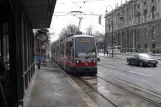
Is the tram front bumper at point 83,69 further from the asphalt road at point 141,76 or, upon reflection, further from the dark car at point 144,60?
the dark car at point 144,60

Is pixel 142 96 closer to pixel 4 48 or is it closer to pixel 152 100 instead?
pixel 152 100

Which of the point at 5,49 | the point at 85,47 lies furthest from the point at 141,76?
the point at 5,49

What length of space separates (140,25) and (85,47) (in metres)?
72.9

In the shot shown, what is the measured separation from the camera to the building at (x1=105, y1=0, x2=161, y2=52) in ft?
262

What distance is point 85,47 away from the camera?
18906mm

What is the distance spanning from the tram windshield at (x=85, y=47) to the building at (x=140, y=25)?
182ft

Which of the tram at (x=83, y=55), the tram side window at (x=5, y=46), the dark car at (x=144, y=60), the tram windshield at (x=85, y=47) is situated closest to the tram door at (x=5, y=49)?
the tram side window at (x=5, y=46)

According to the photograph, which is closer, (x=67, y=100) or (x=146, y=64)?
(x=67, y=100)

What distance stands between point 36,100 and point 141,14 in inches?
3340

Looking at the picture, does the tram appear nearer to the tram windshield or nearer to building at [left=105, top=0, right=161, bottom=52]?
the tram windshield

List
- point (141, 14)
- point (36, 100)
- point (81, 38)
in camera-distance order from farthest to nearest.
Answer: point (141, 14)
point (81, 38)
point (36, 100)

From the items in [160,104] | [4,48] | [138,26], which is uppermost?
[138,26]

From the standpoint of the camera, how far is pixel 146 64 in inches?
1177

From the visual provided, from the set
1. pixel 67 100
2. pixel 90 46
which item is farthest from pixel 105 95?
pixel 90 46
